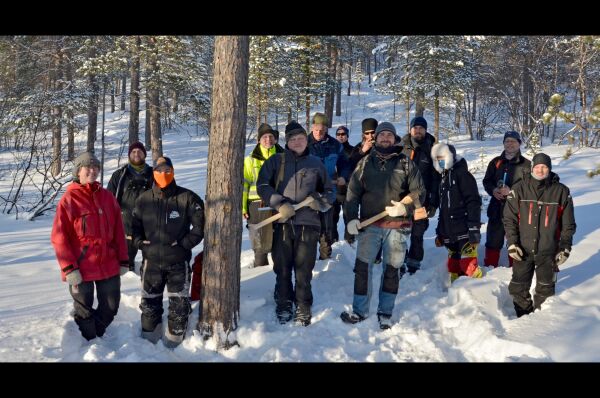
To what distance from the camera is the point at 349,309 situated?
5.23 metres

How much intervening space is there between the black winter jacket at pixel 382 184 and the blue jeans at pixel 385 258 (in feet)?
0.61

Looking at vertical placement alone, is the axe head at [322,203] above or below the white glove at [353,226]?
above

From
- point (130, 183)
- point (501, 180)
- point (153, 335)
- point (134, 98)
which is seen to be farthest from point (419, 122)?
point (134, 98)

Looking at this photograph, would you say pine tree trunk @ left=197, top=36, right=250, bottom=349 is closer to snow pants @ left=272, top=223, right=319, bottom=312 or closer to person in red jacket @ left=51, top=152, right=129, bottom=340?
snow pants @ left=272, top=223, right=319, bottom=312

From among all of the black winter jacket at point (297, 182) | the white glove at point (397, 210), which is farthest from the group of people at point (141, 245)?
the white glove at point (397, 210)

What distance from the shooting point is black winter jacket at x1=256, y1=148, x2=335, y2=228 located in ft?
16.2

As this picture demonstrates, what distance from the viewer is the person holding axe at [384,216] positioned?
4957 millimetres

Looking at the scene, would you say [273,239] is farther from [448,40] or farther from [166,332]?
[448,40]

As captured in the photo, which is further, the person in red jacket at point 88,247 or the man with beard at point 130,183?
the man with beard at point 130,183

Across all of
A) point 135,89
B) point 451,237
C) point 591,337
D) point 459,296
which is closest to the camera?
point 591,337

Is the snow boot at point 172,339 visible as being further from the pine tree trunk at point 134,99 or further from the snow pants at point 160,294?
the pine tree trunk at point 134,99

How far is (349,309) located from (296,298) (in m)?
0.70

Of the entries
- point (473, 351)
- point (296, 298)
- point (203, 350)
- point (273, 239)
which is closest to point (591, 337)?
point (473, 351)

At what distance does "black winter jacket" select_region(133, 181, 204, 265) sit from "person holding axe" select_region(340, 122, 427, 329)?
174cm
